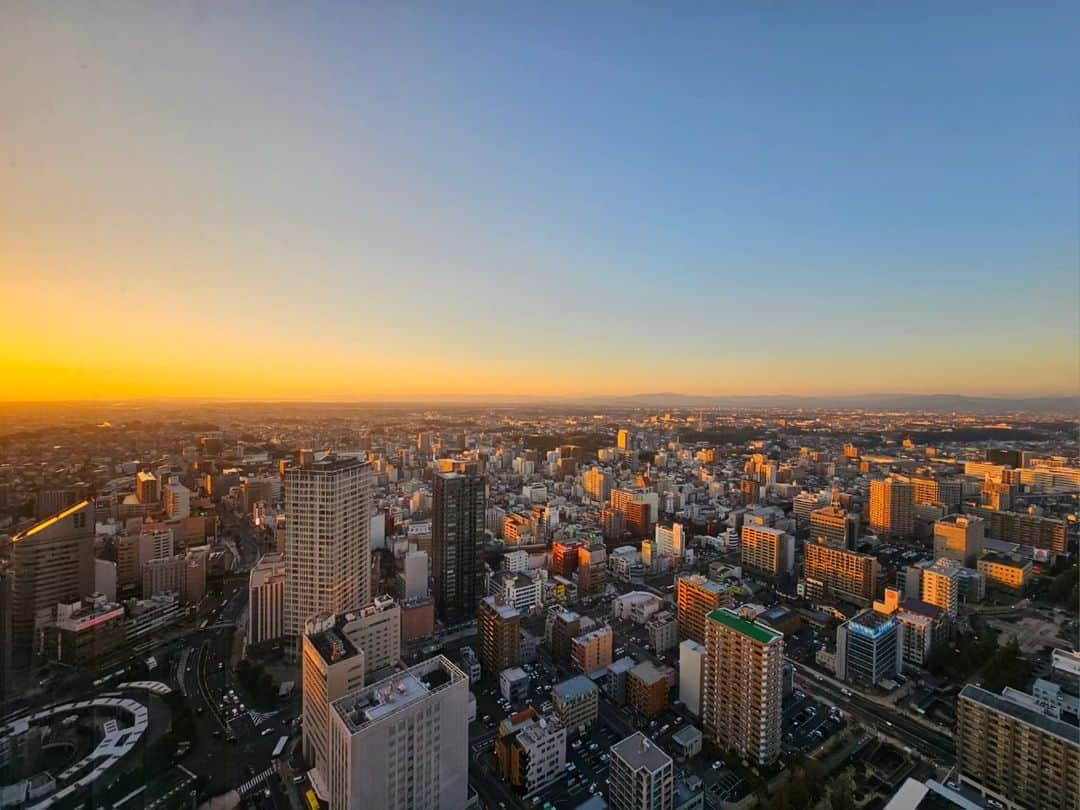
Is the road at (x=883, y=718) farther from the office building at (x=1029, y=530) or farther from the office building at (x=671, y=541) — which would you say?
the office building at (x=1029, y=530)

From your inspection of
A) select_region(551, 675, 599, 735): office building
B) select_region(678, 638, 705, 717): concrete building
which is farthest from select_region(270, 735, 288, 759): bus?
select_region(678, 638, 705, 717): concrete building

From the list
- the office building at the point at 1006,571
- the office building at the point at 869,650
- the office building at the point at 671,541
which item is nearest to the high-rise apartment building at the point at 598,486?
the office building at the point at 671,541

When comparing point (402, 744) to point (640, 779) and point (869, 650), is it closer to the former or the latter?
point (640, 779)

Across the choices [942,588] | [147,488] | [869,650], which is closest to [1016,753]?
[869,650]

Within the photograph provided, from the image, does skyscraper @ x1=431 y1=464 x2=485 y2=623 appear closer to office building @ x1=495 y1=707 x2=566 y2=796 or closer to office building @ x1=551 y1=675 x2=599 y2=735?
office building @ x1=551 y1=675 x2=599 y2=735

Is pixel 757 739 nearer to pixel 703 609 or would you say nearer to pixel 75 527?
pixel 703 609

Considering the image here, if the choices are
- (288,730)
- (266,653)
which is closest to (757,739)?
(288,730)
